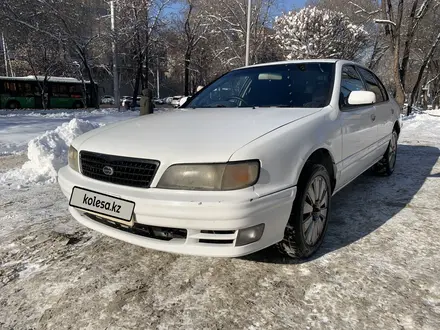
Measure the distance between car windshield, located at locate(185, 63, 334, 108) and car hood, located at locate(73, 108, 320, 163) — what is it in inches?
10.2

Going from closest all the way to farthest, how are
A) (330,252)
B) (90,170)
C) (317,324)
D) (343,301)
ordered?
(317,324) → (343,301) → (90,170) → (330,252)

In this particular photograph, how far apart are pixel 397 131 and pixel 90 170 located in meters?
4.29

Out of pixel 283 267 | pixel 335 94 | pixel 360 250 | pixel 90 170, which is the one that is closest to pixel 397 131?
pixel 335 94

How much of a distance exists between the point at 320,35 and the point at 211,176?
24.5 m

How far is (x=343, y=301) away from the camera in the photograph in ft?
6.33

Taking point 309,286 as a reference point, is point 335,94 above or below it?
above

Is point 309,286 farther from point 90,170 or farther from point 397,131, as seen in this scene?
point 397,131

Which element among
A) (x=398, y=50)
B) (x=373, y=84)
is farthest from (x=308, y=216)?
(x=398, y=50)

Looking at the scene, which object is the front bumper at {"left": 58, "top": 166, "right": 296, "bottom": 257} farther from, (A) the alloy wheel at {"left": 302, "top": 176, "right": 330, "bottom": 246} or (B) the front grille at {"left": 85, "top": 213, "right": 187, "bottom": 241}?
(A) the alloy wheel at {"left": 302, "top": 176, "right": 330, "bottom": 246}

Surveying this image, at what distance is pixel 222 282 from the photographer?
213 centimetres

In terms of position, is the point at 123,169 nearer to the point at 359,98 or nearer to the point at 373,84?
the point at 359,98

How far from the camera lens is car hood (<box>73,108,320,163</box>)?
1.93m

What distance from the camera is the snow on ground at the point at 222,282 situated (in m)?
1.81

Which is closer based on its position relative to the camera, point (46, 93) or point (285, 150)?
point (285, 150)
